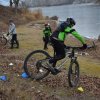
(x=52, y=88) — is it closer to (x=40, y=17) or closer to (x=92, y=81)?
(x=92, y=81)

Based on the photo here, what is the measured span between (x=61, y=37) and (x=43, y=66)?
1009 millimetres

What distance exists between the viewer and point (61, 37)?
1107 centimetres

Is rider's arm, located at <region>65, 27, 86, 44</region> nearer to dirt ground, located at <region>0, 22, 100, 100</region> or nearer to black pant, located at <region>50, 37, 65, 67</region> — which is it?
black pant, located at <region>50, 37, 65, 67</region>

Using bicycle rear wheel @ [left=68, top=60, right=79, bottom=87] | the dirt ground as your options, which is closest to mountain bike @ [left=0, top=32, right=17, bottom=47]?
the dirt ground

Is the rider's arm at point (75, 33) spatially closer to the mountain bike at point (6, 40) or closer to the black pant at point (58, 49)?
the black pant at point (58, 49)

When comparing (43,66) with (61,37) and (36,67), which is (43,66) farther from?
(61,37)

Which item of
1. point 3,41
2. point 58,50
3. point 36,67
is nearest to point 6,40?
point 3,41

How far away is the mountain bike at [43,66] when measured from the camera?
37.4ft

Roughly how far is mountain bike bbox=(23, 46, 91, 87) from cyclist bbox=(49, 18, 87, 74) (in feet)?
0.58

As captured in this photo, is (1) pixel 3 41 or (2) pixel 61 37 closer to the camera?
(2) pixel 61 37

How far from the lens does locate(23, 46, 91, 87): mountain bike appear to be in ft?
37.4

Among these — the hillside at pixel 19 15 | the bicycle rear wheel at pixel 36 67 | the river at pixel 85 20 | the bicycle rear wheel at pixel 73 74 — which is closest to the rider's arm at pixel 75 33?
the bicycle rear wheel at pixel 73 74

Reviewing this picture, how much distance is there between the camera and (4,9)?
5366 cm

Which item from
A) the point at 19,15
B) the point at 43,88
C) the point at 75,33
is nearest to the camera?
the point at 75,33
